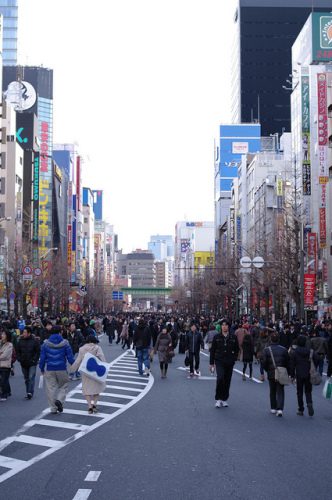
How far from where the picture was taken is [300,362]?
40.6 feet

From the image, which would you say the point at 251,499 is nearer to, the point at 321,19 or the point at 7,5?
the point at 321,19

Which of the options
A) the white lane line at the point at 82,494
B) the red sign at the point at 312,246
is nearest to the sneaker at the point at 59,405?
the white lane line at the point at 82,494

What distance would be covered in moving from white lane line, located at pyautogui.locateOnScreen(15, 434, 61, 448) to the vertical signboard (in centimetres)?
4268

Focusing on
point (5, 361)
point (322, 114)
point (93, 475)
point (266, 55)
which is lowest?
point (93, 475)

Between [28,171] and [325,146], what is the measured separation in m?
40.7

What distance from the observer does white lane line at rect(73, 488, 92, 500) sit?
6.50m

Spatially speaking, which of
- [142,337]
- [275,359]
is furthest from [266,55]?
[275,359]

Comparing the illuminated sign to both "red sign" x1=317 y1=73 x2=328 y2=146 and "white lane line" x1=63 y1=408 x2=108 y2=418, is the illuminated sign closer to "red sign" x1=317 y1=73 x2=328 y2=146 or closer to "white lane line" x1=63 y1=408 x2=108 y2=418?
"red sign" x1=317 y1=73 x2=328 y2=146

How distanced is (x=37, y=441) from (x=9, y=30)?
430ft

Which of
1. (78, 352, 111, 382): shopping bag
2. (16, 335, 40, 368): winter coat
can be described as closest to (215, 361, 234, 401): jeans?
(78, 352, 111, 382): shopping bag

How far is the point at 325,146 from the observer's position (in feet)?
163

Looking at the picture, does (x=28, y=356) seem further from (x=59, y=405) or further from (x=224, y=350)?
(x=224, y=350)

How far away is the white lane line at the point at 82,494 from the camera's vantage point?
256 inches

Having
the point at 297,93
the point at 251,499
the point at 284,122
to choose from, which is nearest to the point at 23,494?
the point at 251,499
